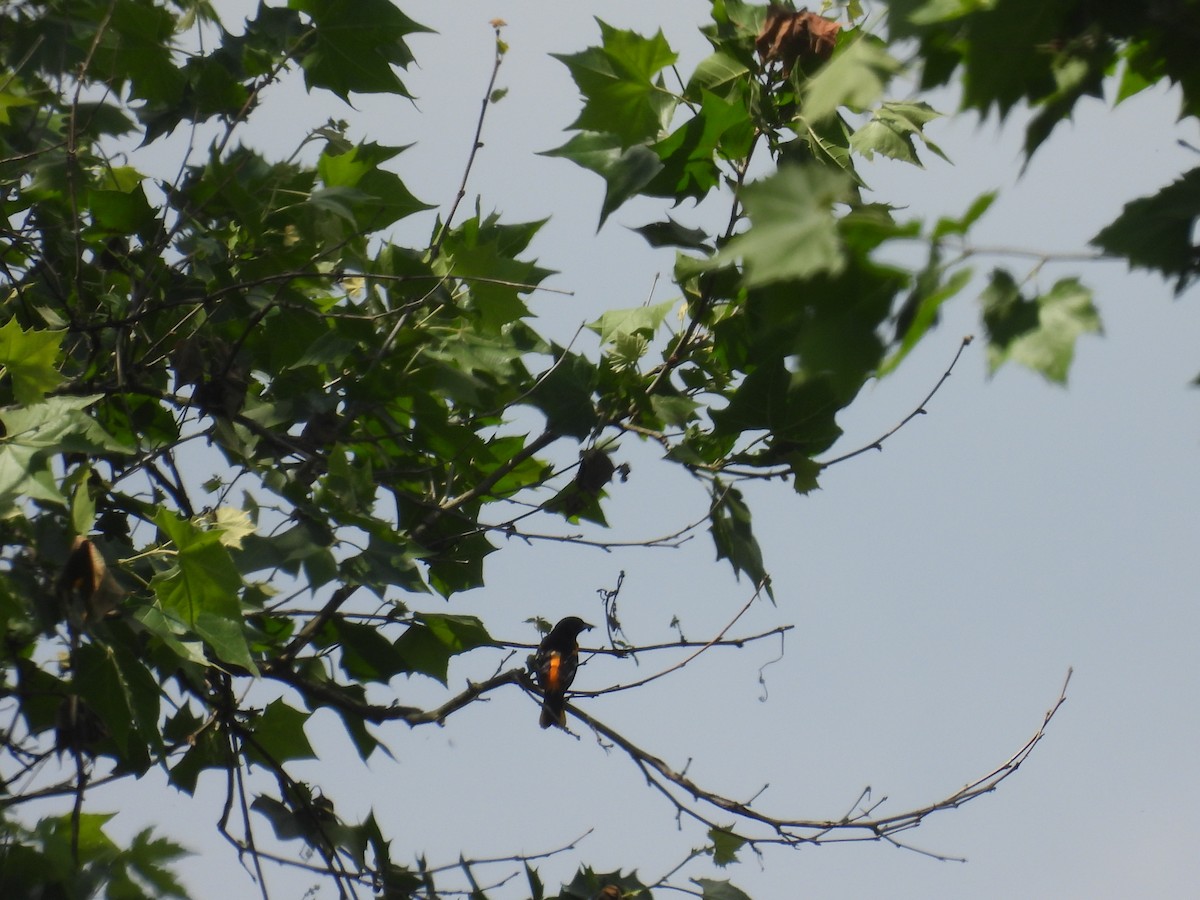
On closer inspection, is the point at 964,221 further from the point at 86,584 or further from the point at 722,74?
the point at 86,584

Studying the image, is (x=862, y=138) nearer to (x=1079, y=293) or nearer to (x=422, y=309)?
(x=422, y=309)

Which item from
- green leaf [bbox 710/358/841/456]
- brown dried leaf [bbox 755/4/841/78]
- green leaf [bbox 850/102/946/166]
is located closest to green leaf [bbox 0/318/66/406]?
green leaf [bbox 710/358/841/456]

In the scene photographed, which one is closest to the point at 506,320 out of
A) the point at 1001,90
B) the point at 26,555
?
the point at 26,555

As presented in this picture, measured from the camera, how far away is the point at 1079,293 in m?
1.19

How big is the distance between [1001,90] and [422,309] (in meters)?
2.10

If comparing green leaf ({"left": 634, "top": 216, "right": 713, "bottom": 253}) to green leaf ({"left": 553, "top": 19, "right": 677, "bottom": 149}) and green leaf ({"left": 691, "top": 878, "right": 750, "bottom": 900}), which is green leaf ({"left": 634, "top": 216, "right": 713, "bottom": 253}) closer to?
green leaf ({"left": 553, "top": 19, "right": 677, "bottom": 149})

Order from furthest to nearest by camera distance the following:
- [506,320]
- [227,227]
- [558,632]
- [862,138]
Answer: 1. [227,227]
2. [506,320]
3. [558,632]
4. [862,138]

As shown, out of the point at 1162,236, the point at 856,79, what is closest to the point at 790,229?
the point at 856,79

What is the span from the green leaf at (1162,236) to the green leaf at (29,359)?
7.11 ft

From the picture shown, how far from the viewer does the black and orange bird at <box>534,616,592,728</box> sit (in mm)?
2939

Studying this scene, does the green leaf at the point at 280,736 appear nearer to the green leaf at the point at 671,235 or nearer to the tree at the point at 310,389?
the tree at the point at 310,389

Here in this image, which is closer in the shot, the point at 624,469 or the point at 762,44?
the point at 762,44

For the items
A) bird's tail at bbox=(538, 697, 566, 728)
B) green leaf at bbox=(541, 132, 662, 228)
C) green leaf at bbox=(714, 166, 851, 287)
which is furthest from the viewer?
bird's tail at bbox=(538, 697, 566, 728)

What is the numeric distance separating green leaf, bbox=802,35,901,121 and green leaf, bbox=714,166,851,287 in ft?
0.49
